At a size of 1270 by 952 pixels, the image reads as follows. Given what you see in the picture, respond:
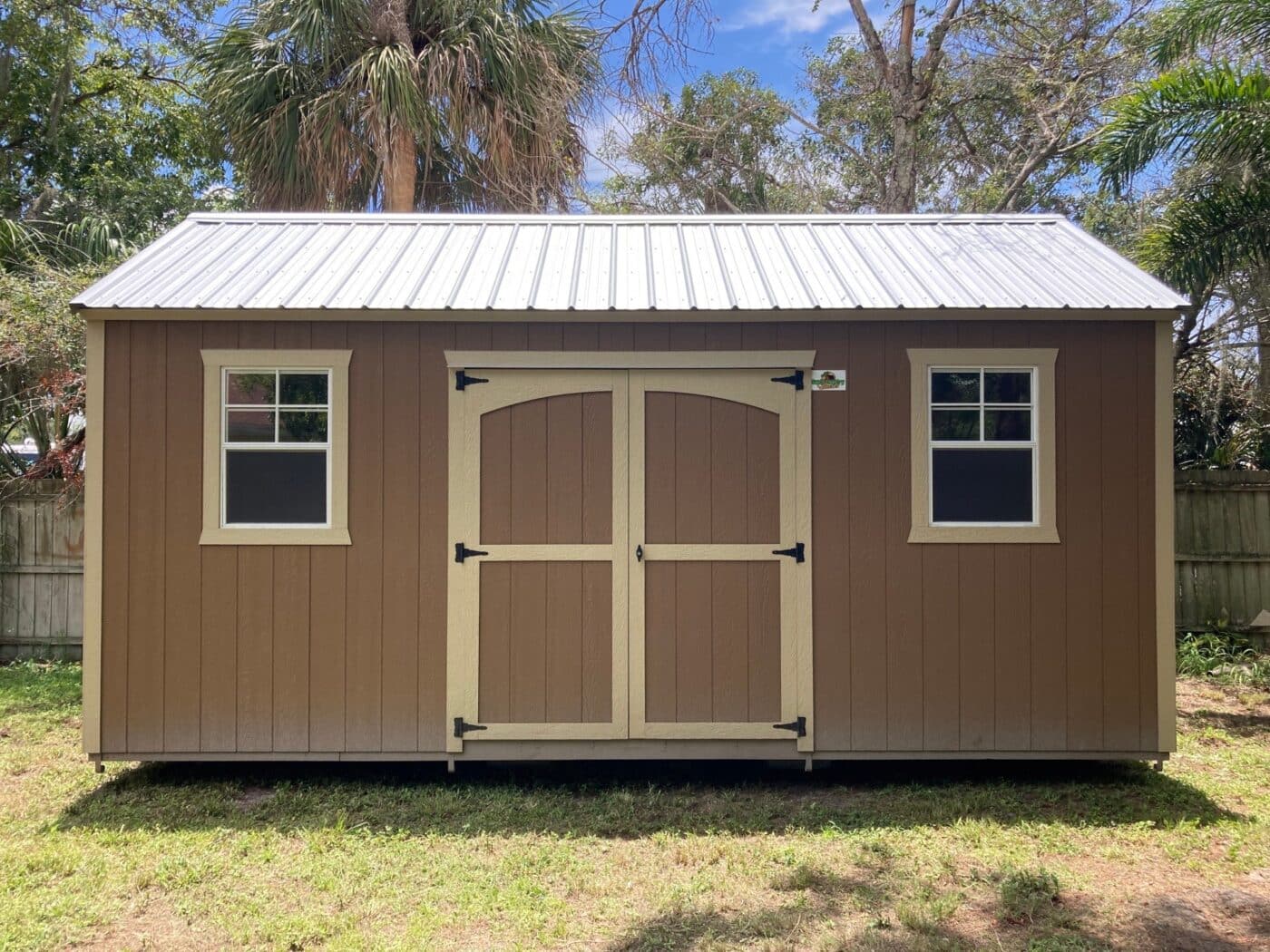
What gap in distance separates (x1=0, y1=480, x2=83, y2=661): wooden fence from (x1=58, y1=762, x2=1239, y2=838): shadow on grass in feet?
11.0

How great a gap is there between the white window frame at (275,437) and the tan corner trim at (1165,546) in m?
4.57

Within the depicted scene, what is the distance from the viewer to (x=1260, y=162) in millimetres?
7289

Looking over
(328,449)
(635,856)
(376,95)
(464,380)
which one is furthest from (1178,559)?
(376,95)

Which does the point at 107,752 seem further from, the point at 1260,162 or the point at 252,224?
the point at 1260,162

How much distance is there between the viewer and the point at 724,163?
49.9ft

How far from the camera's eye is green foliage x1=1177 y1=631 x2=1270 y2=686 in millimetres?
7859

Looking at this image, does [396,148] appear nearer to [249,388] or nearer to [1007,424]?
[249,388]

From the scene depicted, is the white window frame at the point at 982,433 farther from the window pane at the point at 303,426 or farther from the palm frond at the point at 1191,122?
the window pane at the point at 303,426

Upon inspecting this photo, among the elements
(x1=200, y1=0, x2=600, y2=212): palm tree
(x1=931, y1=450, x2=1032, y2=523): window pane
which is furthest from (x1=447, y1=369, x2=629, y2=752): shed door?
(x1=200, y1=0, x2=600, y2=212): palm tree

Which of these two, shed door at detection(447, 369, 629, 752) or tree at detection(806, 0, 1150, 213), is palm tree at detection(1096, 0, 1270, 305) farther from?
shed door at detection(447, 369, 629, 752)

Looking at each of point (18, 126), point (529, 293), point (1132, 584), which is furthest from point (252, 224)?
point (18, 126)

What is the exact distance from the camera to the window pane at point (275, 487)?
5250 mm

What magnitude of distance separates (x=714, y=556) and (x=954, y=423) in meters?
1.54

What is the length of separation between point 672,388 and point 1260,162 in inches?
211
